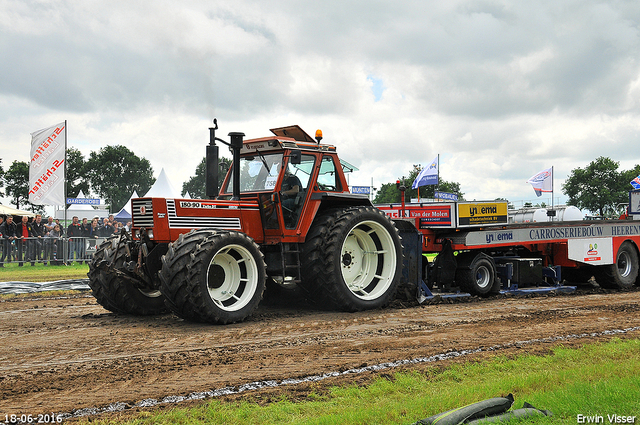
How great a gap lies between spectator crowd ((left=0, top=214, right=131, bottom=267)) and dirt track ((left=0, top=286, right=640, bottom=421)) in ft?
25.6

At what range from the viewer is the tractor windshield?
28.2ft

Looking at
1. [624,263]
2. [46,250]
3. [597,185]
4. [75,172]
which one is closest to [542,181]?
[624,263]

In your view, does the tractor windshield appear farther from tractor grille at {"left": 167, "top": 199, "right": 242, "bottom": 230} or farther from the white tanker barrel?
the white tanker barrel

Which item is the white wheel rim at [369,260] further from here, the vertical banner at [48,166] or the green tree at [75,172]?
the green tree at [75,172]

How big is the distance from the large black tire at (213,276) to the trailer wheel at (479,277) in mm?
4628

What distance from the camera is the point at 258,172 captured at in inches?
347

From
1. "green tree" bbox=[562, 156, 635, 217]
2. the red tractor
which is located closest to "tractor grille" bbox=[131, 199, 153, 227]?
the red tractor

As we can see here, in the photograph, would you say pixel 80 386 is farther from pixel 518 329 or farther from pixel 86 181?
pixel 86 181

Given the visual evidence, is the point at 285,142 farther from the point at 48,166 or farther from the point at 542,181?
the point at 542,181

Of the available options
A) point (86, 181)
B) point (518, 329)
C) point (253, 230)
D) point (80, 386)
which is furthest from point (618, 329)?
point (86, 181)

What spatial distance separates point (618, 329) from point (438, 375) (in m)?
3.61

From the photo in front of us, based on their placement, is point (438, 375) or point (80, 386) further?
point (438, 375)

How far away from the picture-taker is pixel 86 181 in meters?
80.1

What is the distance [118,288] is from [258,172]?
2608 mm
